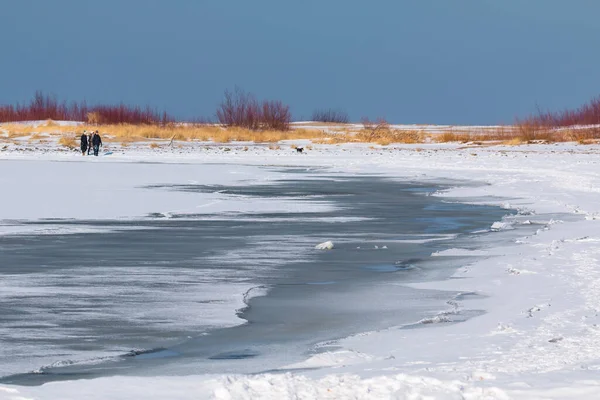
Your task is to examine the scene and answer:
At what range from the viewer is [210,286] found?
378 inches

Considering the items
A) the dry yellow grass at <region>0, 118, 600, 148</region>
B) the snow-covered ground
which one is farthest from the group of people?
the snow-covered ground

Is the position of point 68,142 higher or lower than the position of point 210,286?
lower

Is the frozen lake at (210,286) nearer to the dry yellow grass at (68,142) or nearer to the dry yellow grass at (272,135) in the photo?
the dry yellow grass at (272,135)

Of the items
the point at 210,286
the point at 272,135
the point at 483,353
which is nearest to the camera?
the point at 483,353

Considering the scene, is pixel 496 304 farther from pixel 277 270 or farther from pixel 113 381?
pixel 113 381

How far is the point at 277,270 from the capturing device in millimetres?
10734

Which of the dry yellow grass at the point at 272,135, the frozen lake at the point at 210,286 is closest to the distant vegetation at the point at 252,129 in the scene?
the dry yellow grass at the point at 272,135

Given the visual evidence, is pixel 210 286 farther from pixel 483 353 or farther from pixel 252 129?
pixel 252 129

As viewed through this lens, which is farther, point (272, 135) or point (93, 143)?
point (272, 135)

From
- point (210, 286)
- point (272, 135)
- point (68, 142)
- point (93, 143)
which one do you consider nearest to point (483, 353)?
point (210, 286)

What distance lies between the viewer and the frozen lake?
6.73m

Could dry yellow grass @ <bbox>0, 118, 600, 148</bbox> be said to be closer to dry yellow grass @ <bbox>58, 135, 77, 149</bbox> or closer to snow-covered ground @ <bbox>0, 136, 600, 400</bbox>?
dry yellow grass @ <bbox>58, 135, 77, 149</bbox>

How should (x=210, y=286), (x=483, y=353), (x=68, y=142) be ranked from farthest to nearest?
1. (x=68, y=142)
2. (x=210, y=286)
3. (x=483, y=353)

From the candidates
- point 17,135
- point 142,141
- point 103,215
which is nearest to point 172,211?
point 103,215
